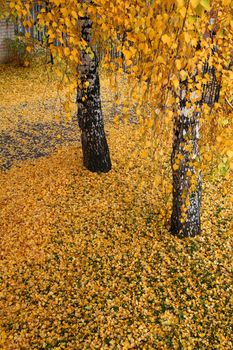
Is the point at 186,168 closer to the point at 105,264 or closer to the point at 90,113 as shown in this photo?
the point at 105,264

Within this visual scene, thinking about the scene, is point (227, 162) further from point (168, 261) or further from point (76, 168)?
point (76, 168)

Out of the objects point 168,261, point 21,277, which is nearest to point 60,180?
point 21,277

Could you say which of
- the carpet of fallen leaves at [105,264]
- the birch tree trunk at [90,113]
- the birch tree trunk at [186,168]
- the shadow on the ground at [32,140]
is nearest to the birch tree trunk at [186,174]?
the birch tree trunk at [186,168]

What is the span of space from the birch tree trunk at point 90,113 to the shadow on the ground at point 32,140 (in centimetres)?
188

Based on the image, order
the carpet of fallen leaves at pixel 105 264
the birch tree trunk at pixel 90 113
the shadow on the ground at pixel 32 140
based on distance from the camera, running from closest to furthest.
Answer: the carpet of fallen leaves at pixel 105 264
the birch tree trunk at pixel 90 113
the shadow on the ground at pixel 32 140

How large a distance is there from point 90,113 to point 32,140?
13.1ft

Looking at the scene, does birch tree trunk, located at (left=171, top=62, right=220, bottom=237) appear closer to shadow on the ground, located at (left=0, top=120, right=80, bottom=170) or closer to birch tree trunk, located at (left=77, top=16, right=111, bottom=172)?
birch tree trunk, located at (left=77, top=16, right=111, bottom=172)

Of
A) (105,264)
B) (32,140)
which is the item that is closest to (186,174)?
(105,264)

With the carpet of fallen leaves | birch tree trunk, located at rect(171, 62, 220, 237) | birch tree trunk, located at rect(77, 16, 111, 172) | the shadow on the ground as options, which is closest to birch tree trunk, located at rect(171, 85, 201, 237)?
birch tree trunk, located at rect(171, 62, 220, 237)

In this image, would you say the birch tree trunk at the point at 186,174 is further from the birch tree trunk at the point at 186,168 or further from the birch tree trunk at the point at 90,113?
the birch tree trunk at the point at 90,113

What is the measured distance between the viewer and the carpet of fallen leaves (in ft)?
15.6

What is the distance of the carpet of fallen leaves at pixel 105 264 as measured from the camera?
4.77 meters

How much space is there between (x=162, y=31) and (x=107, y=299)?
4068 mm

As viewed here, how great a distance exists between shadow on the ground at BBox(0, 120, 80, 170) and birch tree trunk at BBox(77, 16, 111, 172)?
1.88 meters
